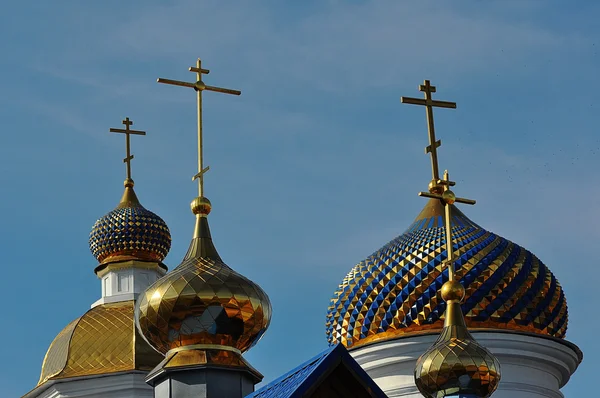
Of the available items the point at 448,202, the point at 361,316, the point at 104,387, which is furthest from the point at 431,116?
the point at 104,387

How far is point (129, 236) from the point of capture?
2142 cm

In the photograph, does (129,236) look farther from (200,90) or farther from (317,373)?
(317,373)

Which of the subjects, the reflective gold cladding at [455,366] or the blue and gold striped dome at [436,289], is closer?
the reflective gold cladding at [455,366]

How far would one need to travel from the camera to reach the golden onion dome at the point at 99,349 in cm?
1966

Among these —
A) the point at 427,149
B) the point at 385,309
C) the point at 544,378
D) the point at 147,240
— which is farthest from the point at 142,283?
the point at 427,149

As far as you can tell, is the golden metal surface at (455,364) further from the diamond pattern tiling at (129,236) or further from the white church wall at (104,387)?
the diamond pattern tiling at (129,236)

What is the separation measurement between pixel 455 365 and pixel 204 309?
6.57 feet

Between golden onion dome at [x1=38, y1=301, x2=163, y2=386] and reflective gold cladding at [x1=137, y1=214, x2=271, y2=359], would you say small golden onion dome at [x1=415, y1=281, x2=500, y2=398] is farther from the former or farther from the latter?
golden onion dome at [x1=38, y1=301, x2=163, y2=386]

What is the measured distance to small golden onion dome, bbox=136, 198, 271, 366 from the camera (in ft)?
45.4

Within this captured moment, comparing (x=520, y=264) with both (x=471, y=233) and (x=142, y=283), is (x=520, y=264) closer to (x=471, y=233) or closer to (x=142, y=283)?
(x=471, y=233)

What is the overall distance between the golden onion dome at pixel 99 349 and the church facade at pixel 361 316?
16 millimetres

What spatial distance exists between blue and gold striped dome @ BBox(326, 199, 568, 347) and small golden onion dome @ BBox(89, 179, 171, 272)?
10.2 ft

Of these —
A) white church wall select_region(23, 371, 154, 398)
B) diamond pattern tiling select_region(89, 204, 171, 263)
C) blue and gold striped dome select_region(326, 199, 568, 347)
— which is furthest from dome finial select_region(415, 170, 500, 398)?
diamond pattern tiling select_region(89, 204, 171, 263)

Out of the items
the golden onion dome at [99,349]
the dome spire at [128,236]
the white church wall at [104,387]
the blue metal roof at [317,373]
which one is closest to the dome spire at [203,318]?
the blue metal roof at [317,373]
